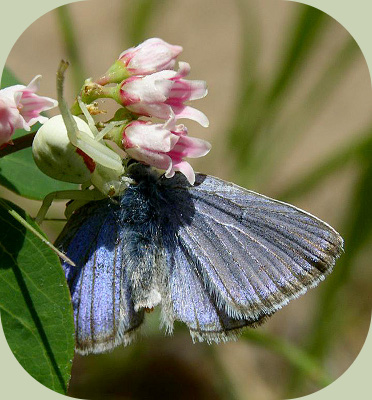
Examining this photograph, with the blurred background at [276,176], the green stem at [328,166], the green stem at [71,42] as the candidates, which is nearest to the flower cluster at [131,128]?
the blurred background at [276,176]

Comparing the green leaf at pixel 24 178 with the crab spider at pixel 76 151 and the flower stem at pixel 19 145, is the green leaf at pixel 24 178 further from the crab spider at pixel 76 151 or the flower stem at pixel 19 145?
the crab spider at pixel 76 151

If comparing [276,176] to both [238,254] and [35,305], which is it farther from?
[35,305]

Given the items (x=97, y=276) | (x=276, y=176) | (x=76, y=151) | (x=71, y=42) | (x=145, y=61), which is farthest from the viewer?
(x=276, y=176)

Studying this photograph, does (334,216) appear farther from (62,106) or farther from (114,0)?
(62,106)

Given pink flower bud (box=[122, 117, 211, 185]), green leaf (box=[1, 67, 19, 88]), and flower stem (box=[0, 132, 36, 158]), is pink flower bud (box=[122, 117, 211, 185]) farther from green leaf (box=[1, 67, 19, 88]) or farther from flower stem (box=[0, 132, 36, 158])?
green leaf (box=[1, 67, 19, 88])

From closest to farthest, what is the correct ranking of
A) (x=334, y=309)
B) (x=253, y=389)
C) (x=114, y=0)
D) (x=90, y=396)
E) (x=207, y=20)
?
(x=90, y=396), (x=334, y=309), (x=253, y=389), (x=114, y=0), (x=207, y=20)

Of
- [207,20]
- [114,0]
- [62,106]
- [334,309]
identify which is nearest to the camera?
[62,106]

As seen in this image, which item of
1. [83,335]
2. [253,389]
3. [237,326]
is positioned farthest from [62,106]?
[253,389]

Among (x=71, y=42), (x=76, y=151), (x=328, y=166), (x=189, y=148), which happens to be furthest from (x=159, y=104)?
(x=328, y=166)
